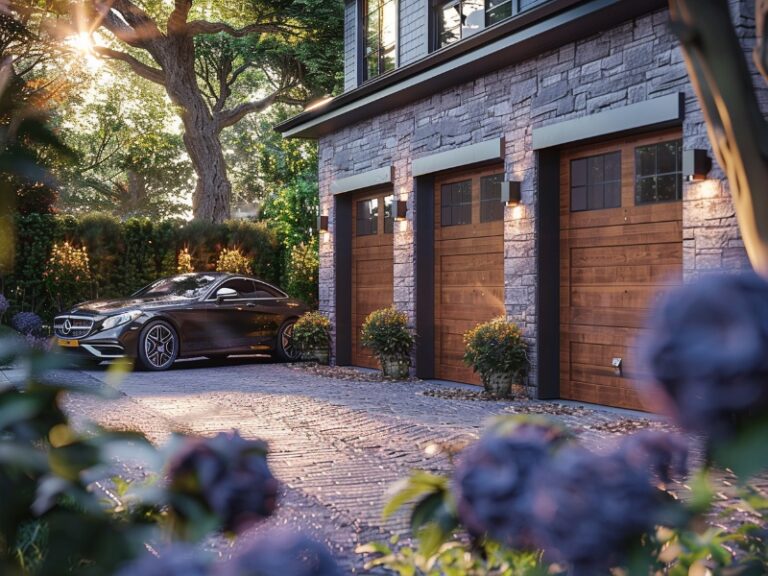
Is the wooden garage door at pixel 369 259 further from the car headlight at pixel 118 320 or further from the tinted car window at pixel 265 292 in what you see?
the car headlight at pixel 118 320

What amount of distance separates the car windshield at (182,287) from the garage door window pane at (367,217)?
245 centimetres

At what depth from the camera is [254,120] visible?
40719 millimetres

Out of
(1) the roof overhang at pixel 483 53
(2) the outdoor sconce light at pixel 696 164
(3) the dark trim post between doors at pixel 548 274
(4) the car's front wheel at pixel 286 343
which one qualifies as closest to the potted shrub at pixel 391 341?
(3) the dark trim post between doors at pixel 548 274

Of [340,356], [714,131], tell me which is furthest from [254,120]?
[714,131]

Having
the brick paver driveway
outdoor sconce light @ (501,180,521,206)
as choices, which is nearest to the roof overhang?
outdoor sconce light @ (501,180,521,206)

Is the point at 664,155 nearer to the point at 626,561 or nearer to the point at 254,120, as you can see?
the point at 626,561

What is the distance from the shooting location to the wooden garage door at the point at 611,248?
8.48m

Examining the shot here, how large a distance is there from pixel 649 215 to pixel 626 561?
8362 mm

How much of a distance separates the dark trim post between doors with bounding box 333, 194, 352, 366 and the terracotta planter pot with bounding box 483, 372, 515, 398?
452cm

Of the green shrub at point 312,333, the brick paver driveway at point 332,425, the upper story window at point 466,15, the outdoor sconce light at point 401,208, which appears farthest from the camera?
the green shrub at point 312,333

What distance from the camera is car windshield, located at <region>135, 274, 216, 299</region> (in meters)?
14.1

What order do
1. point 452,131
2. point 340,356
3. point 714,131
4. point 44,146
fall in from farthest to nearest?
1. point 340,356
2. point 452,131
3. point 714,131
4. point 44,146

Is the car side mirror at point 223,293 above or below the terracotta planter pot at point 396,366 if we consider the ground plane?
above

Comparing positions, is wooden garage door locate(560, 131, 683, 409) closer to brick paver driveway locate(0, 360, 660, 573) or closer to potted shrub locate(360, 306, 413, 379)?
brick paver driveway locate(0, 360, 660, 573)
